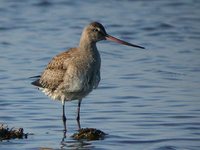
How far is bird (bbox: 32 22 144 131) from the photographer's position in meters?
11.0

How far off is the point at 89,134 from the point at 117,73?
486cm

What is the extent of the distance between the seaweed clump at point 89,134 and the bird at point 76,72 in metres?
0.67

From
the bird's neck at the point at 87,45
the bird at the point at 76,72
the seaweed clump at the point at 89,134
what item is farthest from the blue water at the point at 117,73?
the bird's neck at the point at 87,45

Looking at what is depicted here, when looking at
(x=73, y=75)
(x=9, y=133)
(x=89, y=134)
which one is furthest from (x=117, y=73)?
(x=9, y=133)

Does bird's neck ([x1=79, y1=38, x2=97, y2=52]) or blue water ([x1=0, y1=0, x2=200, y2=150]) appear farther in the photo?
bird's neck ([x1=79, y1=38, x2=97, y2=52])

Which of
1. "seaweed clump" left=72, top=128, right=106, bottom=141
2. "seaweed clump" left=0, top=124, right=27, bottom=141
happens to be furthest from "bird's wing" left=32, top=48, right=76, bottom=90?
"seaweed clump" left=0, top=124, right=27, bottom=141

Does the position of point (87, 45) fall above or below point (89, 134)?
above

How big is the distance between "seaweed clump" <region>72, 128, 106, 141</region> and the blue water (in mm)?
102

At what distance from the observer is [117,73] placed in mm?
14945

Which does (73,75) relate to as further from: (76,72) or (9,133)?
(9,133)

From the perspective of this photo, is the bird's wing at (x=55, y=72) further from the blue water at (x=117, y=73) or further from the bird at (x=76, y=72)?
the blue water at (x=117, y=73)

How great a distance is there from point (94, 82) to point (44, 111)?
1.33 m

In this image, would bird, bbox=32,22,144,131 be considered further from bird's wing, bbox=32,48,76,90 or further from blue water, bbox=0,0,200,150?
blue water, bbox=0,0,200,150

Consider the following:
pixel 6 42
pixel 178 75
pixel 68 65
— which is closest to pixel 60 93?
pixel 68 65
